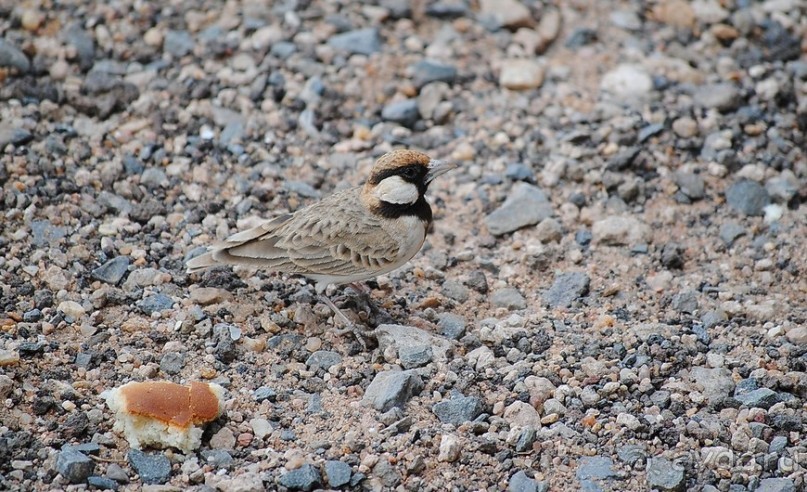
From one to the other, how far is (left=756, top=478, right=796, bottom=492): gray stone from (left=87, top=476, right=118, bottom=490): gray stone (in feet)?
11.5

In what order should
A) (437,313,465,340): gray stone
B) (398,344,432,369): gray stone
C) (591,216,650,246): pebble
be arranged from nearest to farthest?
(398,344,432,369): gray stone, (437,313,465,340): gray stone, (591,216,650,246): pebble

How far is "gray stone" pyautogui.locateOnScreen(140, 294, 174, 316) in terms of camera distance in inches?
267

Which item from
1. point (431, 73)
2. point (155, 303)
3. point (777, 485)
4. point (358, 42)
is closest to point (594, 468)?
point (777, 485)

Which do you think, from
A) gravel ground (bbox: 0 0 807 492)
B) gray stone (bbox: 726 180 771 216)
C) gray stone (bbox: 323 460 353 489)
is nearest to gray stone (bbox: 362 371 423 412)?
gravel ground (bbox: 0 0 807 492)

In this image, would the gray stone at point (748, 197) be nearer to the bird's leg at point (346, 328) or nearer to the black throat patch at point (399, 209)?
the black throat patch at point (399, 209)

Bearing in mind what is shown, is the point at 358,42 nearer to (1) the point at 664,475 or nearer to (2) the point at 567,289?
(2) the point at 567,289

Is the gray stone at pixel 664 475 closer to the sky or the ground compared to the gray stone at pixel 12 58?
closer to the ground

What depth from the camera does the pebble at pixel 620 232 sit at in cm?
780

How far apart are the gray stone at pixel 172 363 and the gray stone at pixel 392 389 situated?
1182mm

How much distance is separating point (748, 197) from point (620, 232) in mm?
1206

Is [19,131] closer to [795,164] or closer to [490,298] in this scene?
[490,298]

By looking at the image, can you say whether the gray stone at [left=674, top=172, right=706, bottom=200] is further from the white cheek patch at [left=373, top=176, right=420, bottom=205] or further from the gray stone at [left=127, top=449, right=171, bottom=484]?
the gray stone at [left=127, top=449, right=171, bottom=484]

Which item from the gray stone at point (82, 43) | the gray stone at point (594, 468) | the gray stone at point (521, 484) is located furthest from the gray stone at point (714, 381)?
the gray stone at point (82, 43)

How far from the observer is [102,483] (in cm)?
538
